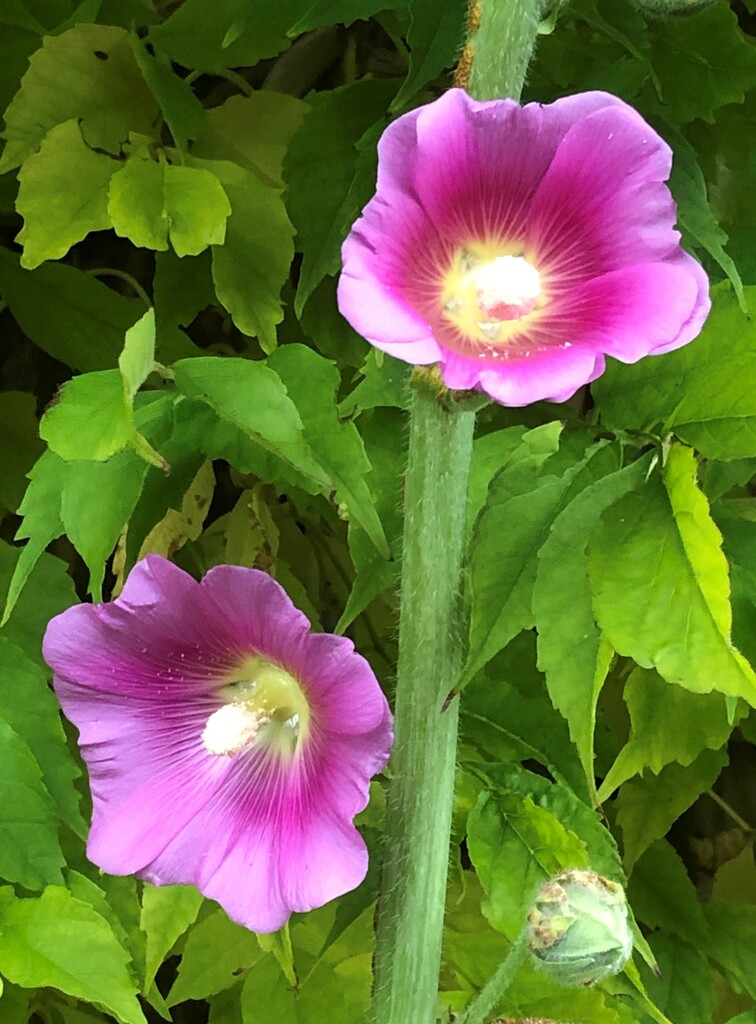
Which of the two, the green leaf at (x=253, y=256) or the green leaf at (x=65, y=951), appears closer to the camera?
the green leaf at (x=65, y=951)

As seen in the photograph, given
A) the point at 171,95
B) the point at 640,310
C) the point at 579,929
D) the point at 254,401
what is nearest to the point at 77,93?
the point at 171,95

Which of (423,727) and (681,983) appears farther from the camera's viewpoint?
(681,983)

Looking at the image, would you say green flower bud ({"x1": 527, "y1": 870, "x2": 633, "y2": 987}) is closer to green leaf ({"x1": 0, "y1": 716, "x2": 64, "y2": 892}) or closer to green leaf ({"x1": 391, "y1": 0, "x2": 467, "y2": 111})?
green leaf ({"x1": 0, "y1": 716, "x2": 64, "y2": 892})

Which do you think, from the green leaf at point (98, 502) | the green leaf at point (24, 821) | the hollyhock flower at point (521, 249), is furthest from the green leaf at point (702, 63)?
the green leaf at point (24, 821)

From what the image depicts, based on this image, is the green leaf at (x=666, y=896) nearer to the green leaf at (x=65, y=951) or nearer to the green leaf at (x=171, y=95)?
the green leaf at (x=65, y=951)

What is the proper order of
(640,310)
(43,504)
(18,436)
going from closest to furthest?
(640,310)
(43,504)
(18,436)

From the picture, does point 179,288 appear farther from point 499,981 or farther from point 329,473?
point 499,981

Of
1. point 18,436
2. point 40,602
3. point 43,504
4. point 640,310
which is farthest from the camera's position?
point 18,436

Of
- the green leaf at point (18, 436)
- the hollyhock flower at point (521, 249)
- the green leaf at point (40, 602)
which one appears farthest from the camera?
the green leaf at point (18, 436)
